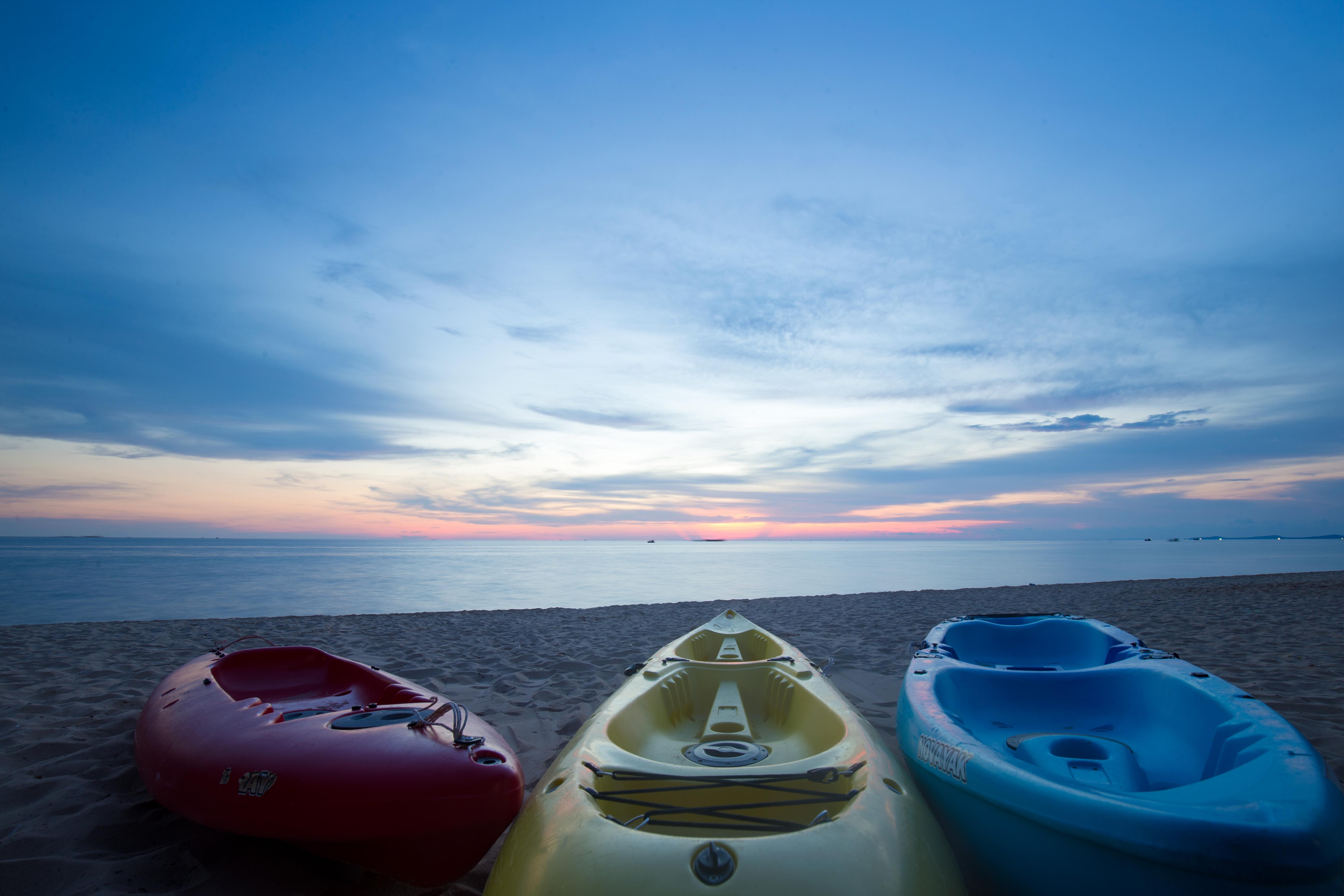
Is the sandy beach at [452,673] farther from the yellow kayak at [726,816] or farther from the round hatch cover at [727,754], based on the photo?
the round hatch cover at [727,754]

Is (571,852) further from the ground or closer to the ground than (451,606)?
further from the ground

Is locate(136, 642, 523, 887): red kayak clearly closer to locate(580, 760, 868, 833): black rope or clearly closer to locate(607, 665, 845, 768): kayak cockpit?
locate(580, 760, 868, 833): black rope

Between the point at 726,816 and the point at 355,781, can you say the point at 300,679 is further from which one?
the point at 726,816

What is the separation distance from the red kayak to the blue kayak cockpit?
141 inches

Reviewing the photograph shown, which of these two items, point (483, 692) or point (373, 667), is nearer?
point (373, 667)

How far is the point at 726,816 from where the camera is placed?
77.1 inches

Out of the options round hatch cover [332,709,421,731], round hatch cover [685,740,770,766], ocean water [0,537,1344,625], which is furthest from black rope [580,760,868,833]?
ocean water [0,537,1344,625]

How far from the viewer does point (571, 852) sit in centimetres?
166

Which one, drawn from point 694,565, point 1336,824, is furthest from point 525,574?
point 1336,824

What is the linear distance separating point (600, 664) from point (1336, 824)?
5369mm

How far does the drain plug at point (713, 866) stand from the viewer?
1491mm

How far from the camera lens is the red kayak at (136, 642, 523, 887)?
210 cm

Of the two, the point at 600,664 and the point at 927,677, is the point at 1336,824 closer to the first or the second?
the point at 927,677

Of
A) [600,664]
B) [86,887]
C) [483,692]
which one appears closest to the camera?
[86,887]
